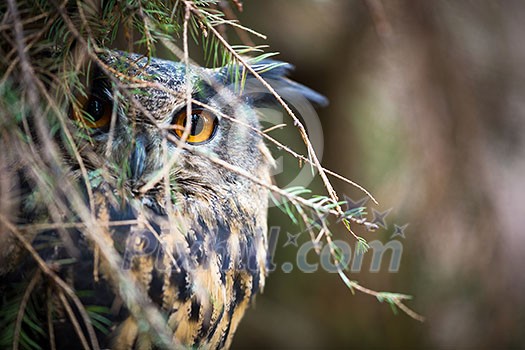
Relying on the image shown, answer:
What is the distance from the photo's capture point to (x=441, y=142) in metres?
2.11

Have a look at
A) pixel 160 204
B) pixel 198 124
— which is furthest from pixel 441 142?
pixel 160 204

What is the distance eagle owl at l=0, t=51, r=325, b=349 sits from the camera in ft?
2.86

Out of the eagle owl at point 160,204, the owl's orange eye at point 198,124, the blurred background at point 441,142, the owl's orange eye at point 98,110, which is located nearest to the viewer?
the eagle owl at point 160,204

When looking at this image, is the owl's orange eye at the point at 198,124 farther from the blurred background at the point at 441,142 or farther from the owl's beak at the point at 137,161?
the blurred background at the point at 441,142

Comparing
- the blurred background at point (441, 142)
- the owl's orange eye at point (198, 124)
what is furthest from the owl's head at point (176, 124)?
the blurred background at point (441, 142)

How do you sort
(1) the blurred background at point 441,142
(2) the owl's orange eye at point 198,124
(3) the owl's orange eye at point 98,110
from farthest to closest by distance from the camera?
(1) the blurred background at point 441,142, (2) the owl's orange eye at point 198,124, (3) the owl's orange eye at point 98,110

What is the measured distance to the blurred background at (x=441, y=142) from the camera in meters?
2.10

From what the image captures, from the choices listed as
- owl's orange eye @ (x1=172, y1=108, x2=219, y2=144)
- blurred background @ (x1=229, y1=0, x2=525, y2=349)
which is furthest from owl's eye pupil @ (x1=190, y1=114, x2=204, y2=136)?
blurred background @ (x1=229, y1=0, x2=525, y2=349)

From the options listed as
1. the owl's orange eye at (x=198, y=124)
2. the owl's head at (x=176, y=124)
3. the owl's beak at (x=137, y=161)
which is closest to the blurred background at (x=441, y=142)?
the owl's head at (x=176, y=124)

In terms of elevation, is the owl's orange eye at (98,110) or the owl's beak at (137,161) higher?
the owl's orange eye at (98,110)

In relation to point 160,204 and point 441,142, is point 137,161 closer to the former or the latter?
point 160,204

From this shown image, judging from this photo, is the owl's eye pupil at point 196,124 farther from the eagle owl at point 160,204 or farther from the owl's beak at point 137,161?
the owl's beak at point 137,161

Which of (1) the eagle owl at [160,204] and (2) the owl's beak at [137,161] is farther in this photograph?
(2) the owl's beak at [137,161]

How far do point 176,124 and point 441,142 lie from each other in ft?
4.28
